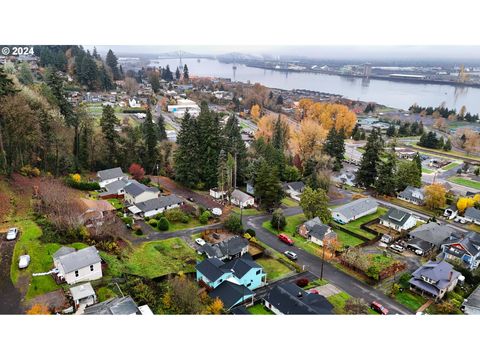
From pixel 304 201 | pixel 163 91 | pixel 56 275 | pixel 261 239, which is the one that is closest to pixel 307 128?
pixel 304 201

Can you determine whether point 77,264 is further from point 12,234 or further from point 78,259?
point 12,234

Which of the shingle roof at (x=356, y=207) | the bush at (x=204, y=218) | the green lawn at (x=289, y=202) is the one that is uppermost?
the bush at (x=204, y=218)

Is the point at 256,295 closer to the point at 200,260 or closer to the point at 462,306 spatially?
the point at 200,260

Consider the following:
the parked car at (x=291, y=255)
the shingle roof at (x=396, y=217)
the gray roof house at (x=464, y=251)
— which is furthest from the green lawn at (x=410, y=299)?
the shingle roof at (x=396, y=217)

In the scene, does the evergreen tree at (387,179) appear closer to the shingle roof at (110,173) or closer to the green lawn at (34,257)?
the shingle roof at (110,173)

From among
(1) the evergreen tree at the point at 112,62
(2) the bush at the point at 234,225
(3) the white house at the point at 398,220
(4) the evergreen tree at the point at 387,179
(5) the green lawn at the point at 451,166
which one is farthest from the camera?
(1) the evergreen tree at the point at 112,62

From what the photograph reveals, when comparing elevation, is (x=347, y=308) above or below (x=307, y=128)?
below

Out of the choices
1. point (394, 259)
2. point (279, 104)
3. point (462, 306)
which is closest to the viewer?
point (462, 306)
